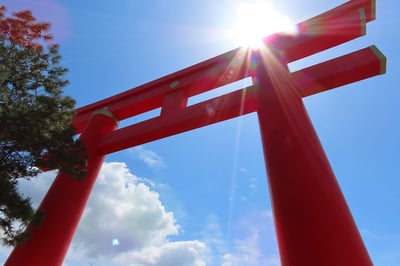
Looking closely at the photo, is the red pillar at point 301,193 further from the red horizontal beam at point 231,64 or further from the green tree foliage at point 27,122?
the green tree foliage at point 27,122

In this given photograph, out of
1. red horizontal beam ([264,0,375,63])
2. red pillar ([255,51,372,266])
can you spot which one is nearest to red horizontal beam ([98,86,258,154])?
red pillar ([255,51,372,266])

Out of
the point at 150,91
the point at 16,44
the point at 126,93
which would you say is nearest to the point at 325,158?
the point at 150,91

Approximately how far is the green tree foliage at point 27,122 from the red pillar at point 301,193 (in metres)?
2.90

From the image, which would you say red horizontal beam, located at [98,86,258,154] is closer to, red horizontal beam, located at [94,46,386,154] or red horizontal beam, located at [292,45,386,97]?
red horizontal beam, located at [94,46,386,154]

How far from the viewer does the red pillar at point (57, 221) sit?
3668 millimetres

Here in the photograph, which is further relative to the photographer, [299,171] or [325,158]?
[325,158]

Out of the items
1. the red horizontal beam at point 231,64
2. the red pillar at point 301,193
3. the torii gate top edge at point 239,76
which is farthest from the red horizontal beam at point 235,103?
the red horizontal beam at point 231,64

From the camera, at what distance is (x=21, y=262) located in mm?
3564

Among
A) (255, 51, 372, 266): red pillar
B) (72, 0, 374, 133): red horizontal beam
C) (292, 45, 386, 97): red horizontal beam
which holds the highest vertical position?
(72, 0, 374, 133): red horizontal beam

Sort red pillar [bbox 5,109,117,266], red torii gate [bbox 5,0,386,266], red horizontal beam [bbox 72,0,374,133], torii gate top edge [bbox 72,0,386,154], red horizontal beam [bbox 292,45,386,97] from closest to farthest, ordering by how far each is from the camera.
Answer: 1. red torii gate [bbox 5,0,386,266]
2. red horizontal beam [bbox 292,45,386,97]
3. torii gate top edge [bbox 72,0,386,154]
4. red pillar [bbox 5,109,117,266]
5. red horizontal beam [bbox 72,0,374,133]

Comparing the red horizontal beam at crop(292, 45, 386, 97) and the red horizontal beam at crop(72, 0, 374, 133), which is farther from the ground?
the red horizontal beam at crop(72, 0, 374, 133)

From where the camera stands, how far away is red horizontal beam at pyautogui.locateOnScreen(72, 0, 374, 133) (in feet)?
12.5

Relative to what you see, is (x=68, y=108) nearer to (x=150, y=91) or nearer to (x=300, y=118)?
(x=150, y=91)

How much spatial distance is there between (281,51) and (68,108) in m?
3.64
